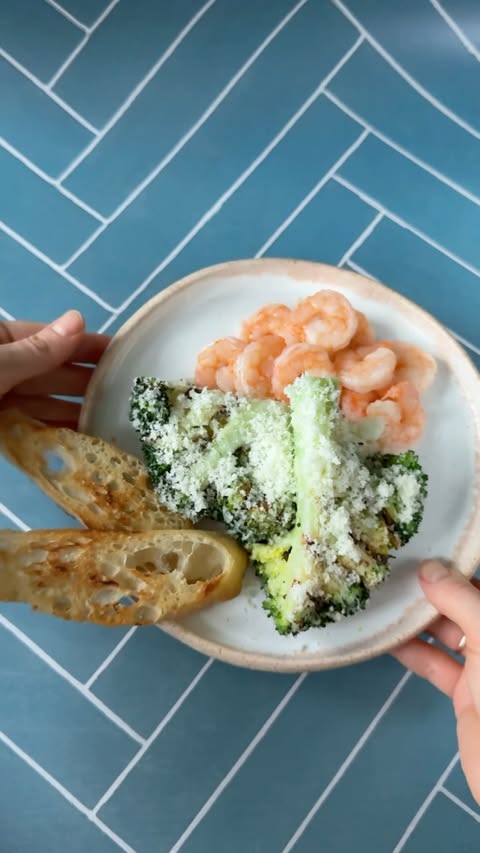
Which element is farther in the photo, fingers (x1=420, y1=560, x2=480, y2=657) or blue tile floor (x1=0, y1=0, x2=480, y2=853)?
blue tile floor (x1=0, y1=0, x2=480, y2=853)

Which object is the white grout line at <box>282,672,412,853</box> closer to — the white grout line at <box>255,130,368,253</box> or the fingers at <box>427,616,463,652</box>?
the fingers at <box>427,616,463,652</box>

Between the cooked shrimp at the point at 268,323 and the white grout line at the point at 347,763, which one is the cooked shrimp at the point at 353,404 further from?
the white grout line at the point at 347,763

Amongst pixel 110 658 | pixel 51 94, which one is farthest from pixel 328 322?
pixel 51 94

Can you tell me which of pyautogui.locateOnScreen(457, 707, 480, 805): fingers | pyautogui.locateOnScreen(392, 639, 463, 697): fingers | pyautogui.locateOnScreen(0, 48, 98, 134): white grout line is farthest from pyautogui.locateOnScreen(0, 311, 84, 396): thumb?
pyautogui.locateOnScreen(457, 707, 480, 805): fingers

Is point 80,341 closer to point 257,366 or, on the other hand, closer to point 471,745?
point 257,366

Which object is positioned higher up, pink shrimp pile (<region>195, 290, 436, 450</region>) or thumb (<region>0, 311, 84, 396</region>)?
pink shrimp pile (<region>195, 290, 436, 450</region>)

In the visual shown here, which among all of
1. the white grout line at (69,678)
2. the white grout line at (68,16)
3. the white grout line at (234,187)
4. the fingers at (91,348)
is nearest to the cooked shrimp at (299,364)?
the fingers at (91,348)

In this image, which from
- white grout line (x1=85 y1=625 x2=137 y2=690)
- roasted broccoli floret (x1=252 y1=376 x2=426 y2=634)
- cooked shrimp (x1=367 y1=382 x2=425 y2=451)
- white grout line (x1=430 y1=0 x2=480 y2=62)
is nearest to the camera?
roasted broccoli floret (x1=252 y1=376 x2=426 y2=634)
